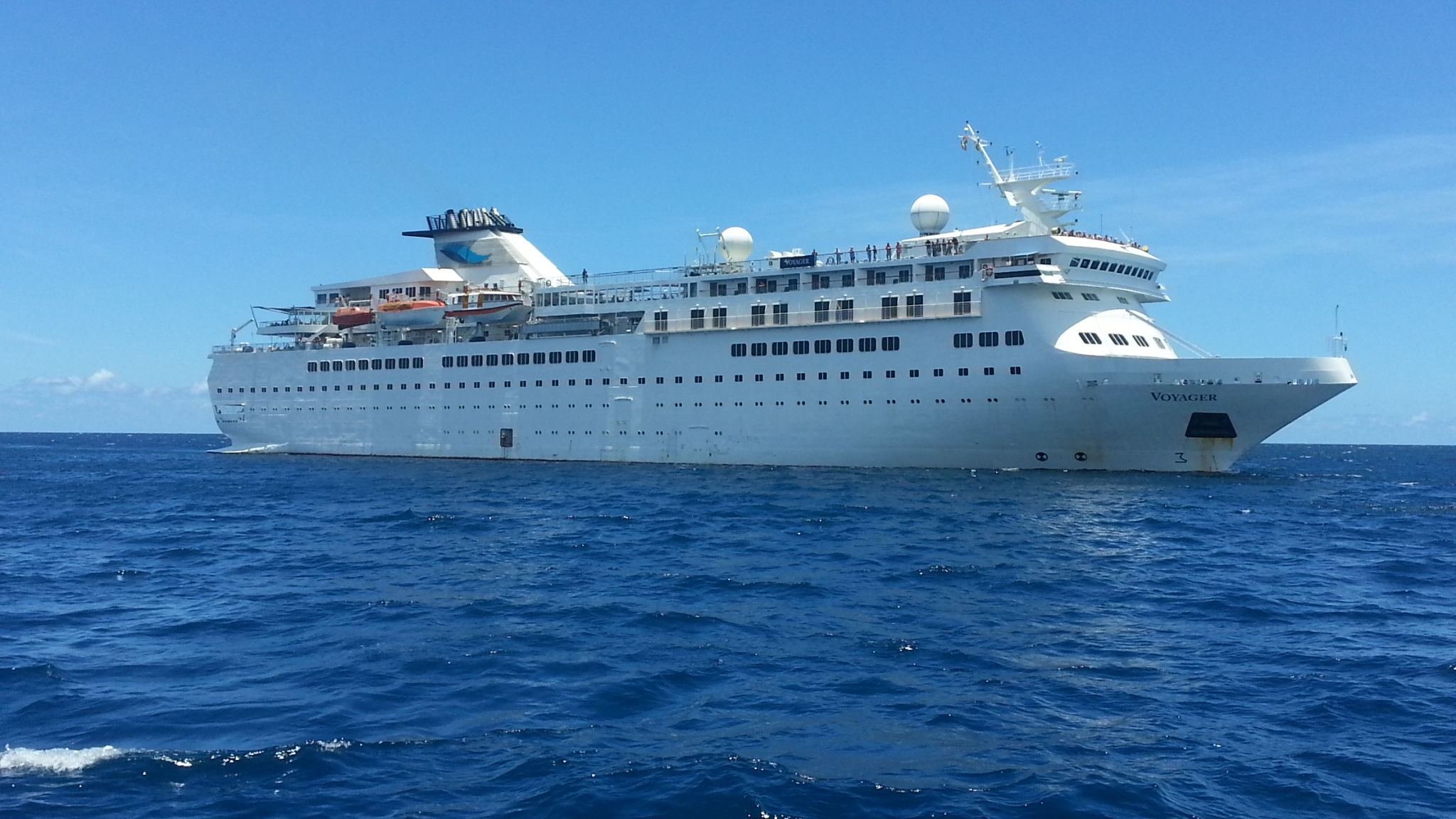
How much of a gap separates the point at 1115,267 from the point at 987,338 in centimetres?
594

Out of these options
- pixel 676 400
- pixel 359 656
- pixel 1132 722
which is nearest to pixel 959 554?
pixel 1132 722

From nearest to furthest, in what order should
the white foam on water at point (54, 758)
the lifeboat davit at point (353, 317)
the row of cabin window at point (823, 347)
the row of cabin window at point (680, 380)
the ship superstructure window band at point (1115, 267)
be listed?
the white foam on water at point (54, 758)
the row of cabin window at point (680, 380)
the ship superstructure window band at point (1115, 267)
the row of cabin window at point (823, 347)
the lifeboat davit at point (353, 317)

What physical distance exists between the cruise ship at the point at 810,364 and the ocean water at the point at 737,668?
32.3ft

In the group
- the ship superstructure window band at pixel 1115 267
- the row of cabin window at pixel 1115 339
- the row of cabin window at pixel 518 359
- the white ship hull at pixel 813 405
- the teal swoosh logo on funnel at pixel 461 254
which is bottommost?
the white ship hull at pixel 813 405

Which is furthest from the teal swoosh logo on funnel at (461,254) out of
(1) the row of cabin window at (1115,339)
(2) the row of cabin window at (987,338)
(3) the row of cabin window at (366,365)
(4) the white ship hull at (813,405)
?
(1) the row of cabin window at (1115,339)

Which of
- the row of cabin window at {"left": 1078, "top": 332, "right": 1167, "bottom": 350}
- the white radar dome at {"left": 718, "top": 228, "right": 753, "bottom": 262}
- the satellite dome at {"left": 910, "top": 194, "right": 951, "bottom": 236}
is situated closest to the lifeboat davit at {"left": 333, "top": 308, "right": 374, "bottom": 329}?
the white radar dome at {"left": 718, "top": 228, "right": 753, "bottom": 262}

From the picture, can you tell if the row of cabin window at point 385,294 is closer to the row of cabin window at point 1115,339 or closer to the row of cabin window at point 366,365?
the row of cabin window at point 366,365

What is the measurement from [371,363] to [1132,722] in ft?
154

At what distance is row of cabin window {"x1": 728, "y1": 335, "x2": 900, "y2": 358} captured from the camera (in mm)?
37219

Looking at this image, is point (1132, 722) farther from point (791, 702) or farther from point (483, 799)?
point (483, 799)

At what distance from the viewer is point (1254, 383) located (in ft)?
104

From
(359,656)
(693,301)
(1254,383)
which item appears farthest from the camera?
(693,301)

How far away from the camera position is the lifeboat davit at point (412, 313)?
4975 centimetres

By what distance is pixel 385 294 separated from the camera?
54.2 m
